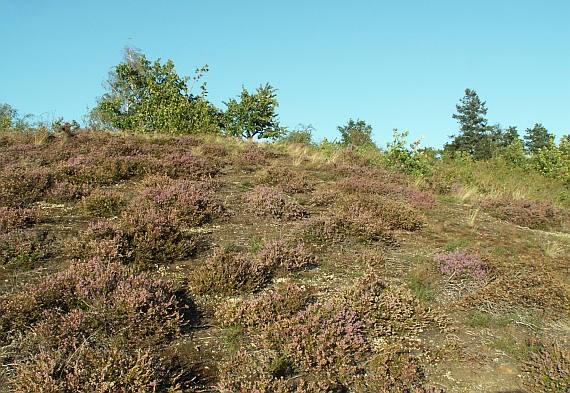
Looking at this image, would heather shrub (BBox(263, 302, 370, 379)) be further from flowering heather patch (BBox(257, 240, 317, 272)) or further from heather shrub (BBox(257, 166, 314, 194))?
heather shrub (BBox(257, 166, 314, 194))

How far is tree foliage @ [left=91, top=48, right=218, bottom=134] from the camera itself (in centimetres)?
2902

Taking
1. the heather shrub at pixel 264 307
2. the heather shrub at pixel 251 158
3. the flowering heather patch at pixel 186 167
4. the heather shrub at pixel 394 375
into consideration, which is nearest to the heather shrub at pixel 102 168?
the flowering heather patch at pixel 186 167

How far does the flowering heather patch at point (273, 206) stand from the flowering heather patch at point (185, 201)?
0.70m

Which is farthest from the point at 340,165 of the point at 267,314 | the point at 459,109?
the point at 459,109

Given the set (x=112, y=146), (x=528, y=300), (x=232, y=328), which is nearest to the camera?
(x=232, y=328)

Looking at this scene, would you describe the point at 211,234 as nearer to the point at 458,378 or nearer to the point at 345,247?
the point at 345,247

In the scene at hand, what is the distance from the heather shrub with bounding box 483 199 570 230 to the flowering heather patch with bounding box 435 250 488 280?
545 cm

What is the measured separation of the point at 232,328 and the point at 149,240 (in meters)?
2.54

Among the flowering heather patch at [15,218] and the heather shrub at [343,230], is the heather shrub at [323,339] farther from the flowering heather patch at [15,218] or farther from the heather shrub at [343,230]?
the flowering heather patch at [15,218]

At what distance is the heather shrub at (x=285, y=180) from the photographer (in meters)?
12.7

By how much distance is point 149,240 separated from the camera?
25.1ft

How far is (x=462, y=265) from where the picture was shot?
7.79 meters

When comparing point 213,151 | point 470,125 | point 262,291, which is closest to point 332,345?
point 262,291

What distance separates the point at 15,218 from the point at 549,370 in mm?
8187
